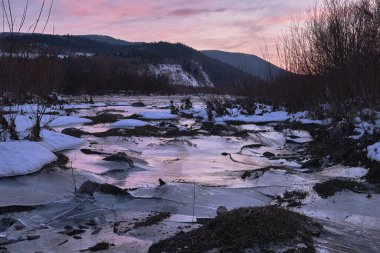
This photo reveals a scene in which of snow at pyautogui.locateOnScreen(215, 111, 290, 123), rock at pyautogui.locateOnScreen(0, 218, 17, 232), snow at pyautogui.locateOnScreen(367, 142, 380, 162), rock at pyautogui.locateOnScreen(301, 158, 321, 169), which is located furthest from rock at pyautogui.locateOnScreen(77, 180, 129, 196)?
snow at pyautogui.locateOnScreen(215, 111, 290, 123)

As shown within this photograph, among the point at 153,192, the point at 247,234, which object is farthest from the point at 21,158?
the point at 247,234

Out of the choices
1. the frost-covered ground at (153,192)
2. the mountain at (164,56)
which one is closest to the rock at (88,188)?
the frost-covered ground at (153,192)

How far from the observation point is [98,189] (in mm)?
6094

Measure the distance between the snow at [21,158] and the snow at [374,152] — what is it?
5977mm

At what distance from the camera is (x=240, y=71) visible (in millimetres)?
25688

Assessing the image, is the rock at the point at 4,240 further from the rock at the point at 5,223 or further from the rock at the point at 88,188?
the rock at the point at 88,188

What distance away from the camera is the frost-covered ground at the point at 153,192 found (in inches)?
172

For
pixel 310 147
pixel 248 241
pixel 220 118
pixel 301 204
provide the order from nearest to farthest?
pixel 248 241 < pixel 301 204 < pixel 310 147 < pixel 220 118

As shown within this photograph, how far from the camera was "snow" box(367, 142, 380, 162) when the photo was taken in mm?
7715

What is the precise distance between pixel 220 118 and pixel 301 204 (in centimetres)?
1559

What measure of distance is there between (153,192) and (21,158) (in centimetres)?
248

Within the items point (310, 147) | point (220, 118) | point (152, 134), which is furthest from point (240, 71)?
point (310, 147)

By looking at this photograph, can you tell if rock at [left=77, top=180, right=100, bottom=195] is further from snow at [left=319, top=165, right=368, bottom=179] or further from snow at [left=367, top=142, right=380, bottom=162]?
snow at [left=367, top=142, right=380, bottom=162]

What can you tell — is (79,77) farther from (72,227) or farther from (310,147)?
(72,227)
